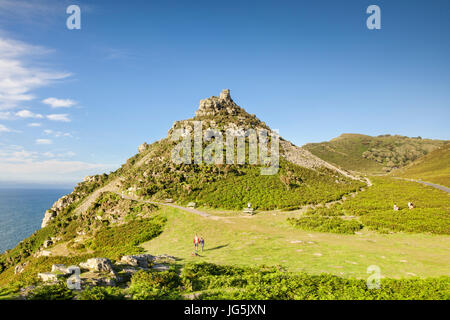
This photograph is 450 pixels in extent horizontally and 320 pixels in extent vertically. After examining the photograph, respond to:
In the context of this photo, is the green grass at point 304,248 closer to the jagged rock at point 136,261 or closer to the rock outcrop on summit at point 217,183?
the jagged rock at point 136,261

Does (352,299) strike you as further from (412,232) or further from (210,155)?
(210,155)

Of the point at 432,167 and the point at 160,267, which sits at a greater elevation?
the point at 432,167

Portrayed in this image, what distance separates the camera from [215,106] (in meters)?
92.2

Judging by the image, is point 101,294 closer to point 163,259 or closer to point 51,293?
point 51,293

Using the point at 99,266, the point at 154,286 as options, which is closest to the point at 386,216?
the point at 154,286
